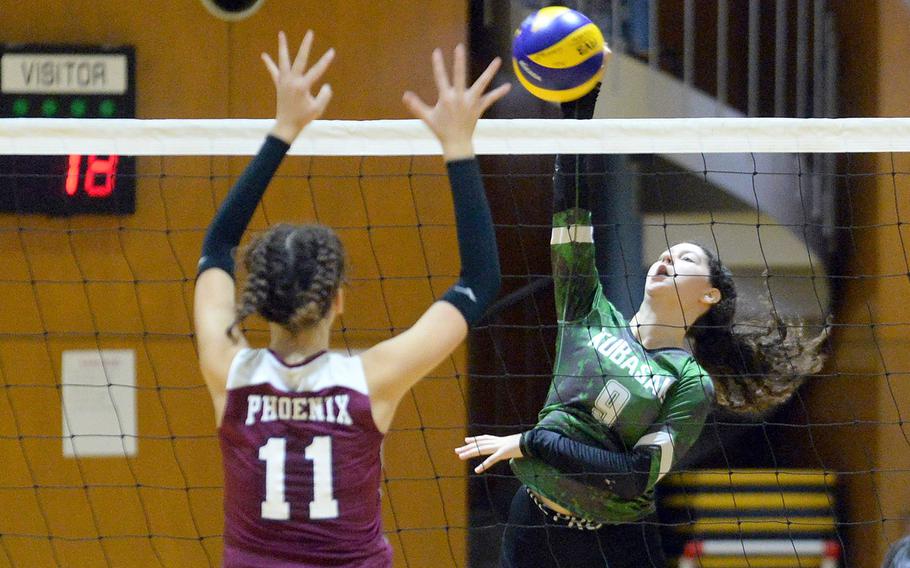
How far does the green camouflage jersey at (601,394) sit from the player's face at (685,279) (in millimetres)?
148

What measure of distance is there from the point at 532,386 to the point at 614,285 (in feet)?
2.06

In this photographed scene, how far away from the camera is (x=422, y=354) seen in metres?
1.90

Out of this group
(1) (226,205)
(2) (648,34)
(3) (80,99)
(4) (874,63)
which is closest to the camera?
(1) (226,205)

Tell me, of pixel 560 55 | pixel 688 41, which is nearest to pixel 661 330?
pixel 560 55

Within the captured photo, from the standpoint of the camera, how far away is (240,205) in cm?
203

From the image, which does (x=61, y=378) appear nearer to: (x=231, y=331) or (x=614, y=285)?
(x=614, y=285)

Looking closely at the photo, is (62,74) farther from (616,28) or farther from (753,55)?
(753,55)

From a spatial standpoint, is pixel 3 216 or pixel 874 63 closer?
pixel 3 216

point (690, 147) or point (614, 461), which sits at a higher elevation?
point (690, 147)

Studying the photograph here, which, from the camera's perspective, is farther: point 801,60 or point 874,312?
point 801,60

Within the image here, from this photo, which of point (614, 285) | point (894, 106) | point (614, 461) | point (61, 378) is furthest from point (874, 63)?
point (61, 378)

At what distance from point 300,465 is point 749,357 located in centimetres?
189

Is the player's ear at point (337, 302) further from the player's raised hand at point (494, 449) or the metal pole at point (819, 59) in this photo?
the metal pole at point (819, 59)

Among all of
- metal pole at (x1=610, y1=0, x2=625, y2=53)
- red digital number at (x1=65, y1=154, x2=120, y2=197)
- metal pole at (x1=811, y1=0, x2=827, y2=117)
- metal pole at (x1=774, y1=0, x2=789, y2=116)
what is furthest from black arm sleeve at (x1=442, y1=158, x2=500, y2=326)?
metal pole at (x1=811, y1=0, x2=827, y2=117)
